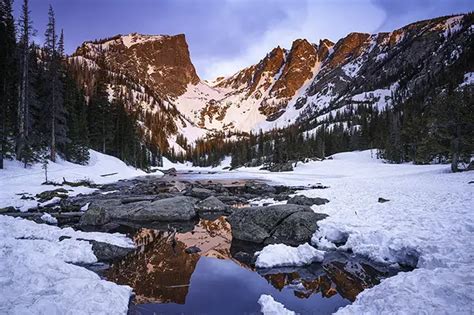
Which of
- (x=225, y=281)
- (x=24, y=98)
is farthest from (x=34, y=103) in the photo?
(x=225, y=281)

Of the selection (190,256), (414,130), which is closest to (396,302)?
(190,256)

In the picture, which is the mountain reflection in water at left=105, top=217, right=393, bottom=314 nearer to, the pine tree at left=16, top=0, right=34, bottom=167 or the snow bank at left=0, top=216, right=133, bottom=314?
the snow bank at left=0, top=216, right=133, bottom=314

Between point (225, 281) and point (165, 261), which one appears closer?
point (225, 281)

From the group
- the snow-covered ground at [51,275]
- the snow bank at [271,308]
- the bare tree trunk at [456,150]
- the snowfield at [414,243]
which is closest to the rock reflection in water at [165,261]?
the snow-covered ground at [51,275]

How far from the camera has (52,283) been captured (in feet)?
23.5

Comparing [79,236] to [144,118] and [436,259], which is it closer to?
[436,259]

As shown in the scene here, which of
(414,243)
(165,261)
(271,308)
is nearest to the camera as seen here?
(271,308)

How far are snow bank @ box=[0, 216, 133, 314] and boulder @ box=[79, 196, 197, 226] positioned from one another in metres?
4.87

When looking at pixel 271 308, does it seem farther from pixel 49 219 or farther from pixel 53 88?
pixel 53 88

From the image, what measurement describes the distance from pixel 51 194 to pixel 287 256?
19.8m

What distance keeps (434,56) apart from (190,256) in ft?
787

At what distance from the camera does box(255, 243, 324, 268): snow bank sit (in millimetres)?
10281

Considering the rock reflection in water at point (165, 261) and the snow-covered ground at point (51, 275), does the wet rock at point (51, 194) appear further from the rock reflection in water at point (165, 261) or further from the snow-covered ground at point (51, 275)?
the rock reflection in water at point (165, 261)

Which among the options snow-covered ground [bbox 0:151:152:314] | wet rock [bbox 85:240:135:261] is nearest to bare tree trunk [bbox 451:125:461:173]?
snow-covered ground [bbox 0:151:152:314]
